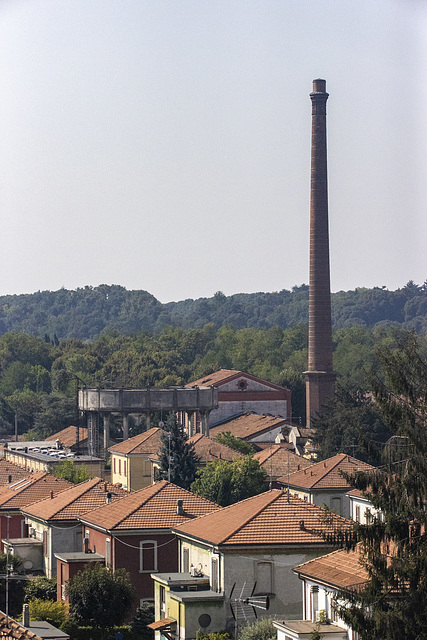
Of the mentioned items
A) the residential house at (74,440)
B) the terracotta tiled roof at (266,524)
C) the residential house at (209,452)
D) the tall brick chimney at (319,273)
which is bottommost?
the residential house at (74,440)

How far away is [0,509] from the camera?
Result: 50250 mm

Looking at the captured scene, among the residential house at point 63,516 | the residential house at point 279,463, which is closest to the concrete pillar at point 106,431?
the residential house at point 279,463


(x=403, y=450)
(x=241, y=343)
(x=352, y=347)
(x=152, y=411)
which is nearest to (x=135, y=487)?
(x=152, y=411)

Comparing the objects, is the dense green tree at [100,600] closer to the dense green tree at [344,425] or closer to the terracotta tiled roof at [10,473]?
the terracotta tiled roof at [10,473]

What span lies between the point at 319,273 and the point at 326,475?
3306 cm

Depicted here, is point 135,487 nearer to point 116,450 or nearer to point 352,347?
point 116,450

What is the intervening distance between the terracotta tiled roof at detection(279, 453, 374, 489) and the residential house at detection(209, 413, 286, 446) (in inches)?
997

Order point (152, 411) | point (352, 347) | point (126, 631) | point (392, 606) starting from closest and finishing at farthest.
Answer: point (392, 606)
point (126, 631)
point (152, 411)
point (352, 347)

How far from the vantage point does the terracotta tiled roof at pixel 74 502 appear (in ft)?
148

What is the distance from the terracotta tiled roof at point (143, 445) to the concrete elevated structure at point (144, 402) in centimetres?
623

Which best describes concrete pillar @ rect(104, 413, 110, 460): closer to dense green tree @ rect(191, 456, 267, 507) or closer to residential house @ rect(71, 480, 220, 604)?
dense green tree @ rect(191, 456, 267, 507)

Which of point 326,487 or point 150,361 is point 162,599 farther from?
point 150,361

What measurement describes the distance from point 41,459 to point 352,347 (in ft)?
256

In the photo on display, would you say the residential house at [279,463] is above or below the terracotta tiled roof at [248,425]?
below
